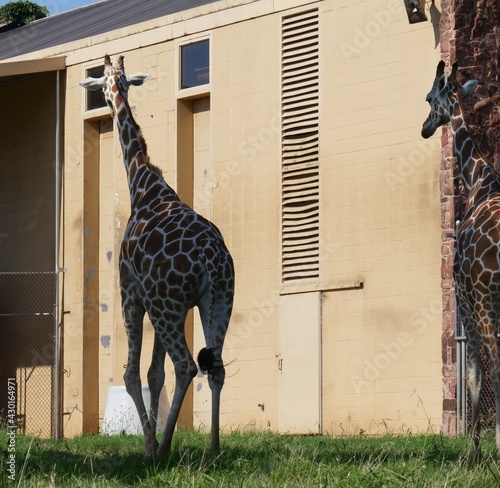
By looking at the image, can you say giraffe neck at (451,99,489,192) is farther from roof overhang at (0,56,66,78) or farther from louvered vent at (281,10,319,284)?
roof overhang at (0,56,66,78)

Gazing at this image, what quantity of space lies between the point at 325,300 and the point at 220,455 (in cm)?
1073

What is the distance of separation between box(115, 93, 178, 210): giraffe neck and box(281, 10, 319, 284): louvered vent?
26.4ft

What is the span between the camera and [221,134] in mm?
23422

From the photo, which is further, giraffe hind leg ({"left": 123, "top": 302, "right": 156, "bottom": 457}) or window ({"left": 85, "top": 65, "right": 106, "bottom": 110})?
window ({"left": 85, "top": 65, "right": 106, "bottom": 110})

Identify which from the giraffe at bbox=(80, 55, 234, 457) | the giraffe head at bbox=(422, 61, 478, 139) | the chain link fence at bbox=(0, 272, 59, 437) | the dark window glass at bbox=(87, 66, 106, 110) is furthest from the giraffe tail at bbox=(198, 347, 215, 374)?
the dark window glass at bbox=(87, 66, 106, 110)

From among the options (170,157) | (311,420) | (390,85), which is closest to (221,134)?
(170,157)

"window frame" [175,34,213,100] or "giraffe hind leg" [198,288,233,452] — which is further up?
"window frame" [175,34,213,100]

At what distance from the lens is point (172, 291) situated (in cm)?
1235

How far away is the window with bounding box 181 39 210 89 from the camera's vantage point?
2395 centimetres

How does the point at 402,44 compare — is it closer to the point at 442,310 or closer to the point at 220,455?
the point at 442,310

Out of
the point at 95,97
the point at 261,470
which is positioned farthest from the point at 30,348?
the point at 261,470

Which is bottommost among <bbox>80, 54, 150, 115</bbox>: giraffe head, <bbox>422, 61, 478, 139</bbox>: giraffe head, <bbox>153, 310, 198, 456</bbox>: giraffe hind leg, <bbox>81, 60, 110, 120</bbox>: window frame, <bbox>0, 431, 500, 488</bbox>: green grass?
<bbox>0, 431, 500, 488</bbox>: green grass

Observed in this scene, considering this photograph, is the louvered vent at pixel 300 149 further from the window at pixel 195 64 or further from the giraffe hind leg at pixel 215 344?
the giraffe hind leg at pixel 215 344

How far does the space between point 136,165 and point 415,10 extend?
787 centimetres
